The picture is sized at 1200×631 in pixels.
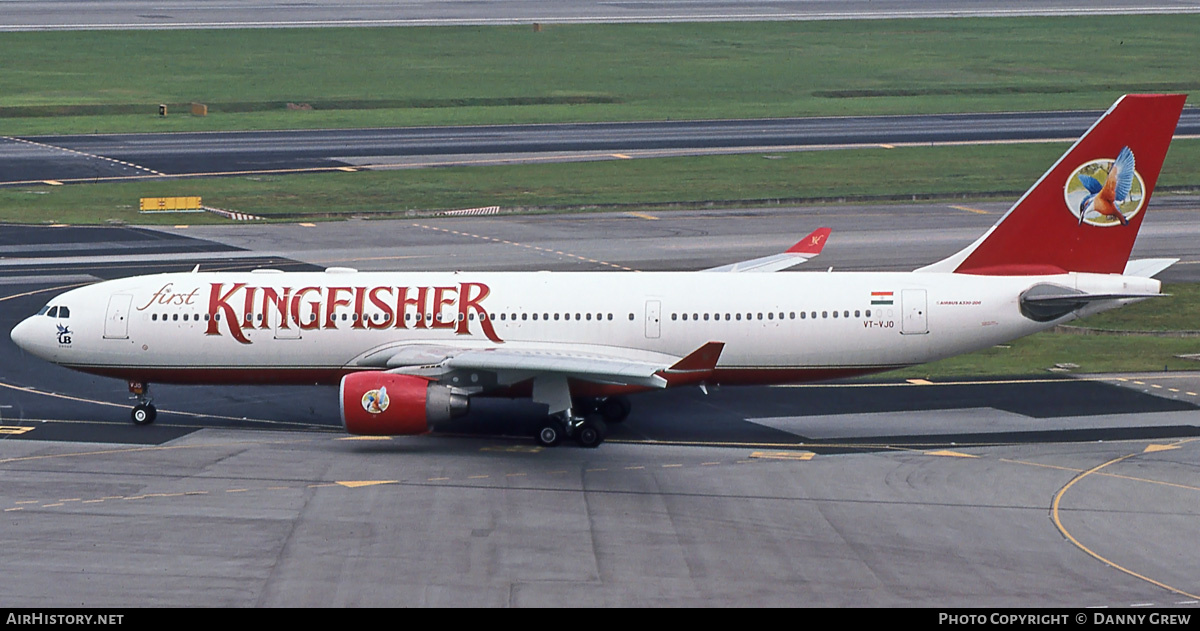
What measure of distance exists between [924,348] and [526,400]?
13016mm

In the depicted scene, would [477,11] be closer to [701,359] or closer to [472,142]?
[472,142]

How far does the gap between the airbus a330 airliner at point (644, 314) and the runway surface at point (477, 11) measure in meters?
122

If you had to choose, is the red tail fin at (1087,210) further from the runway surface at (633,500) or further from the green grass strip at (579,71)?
the green grass strip at (579,71)

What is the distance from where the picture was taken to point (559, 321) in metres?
43.6

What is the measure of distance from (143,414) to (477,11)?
143 metres

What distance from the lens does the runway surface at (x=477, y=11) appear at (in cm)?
16450

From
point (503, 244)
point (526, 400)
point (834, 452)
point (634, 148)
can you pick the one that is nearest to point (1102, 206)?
point (834, 452)

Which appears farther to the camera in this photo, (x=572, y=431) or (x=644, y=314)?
(x=644, y=314)

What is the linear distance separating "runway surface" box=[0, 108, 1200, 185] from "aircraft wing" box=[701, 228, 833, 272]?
1644 inches

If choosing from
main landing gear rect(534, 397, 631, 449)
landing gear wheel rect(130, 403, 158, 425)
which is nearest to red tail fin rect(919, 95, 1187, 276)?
main landing gear rect(534, 397, 631, 449)

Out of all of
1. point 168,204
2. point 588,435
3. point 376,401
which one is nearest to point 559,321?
point 588,435

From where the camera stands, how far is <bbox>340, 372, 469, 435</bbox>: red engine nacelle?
4038 cm
